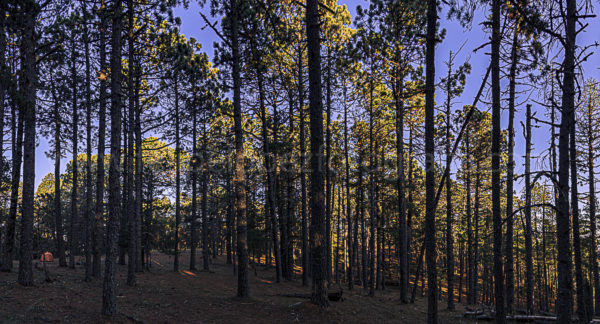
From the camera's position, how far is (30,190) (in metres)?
11.0

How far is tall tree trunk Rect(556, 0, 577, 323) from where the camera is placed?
5266 mm

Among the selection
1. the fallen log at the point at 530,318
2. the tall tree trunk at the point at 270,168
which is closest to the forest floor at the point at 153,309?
the fallen log at the point at 530,318

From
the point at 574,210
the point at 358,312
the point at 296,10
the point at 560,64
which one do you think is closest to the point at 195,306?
the point at 358,312

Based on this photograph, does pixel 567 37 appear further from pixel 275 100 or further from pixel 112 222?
pixel 275 100

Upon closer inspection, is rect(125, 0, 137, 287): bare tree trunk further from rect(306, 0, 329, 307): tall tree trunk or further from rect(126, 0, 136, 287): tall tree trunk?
rect(306, 0, 329, 307): tall tree trunk

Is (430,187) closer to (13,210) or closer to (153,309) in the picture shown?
(153,309)

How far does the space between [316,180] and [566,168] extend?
5.47 metres

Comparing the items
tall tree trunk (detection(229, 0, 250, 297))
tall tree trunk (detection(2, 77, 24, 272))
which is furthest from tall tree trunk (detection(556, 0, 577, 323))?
tall tree trunk (detection(2, 77, 24, 272))

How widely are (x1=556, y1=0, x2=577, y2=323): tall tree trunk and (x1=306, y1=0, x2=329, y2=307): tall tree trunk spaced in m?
4.96

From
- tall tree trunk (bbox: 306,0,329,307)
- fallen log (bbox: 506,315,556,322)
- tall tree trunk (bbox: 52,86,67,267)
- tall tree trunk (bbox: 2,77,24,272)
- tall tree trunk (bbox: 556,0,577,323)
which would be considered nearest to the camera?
tall tree trunk (bbox: 556,0,577,323)

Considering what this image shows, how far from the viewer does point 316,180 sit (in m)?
9.13

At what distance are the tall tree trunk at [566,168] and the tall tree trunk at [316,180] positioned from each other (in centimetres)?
496

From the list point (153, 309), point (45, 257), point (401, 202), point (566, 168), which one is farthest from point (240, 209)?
point (45, 257)

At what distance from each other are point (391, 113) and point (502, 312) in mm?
12889
